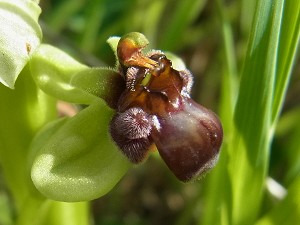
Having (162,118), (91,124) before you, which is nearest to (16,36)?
(91,124)

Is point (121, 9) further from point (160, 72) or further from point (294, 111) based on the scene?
point (160, 72)

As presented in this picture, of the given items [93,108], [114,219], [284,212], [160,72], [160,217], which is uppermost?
[160,72]

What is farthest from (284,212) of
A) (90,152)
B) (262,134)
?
(90,152)

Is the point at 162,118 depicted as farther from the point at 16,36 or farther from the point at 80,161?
the point at 16,36

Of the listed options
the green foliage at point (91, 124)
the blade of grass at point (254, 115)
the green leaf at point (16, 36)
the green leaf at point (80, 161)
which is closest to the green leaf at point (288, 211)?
the green foliage at point (91, 124)

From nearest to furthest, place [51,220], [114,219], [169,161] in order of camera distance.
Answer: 1. [169,161]
2. [51,220]
3. [114,219]

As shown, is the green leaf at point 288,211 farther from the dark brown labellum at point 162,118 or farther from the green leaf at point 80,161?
the green leaf at point 80,161

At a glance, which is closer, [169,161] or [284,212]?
[169,161]
